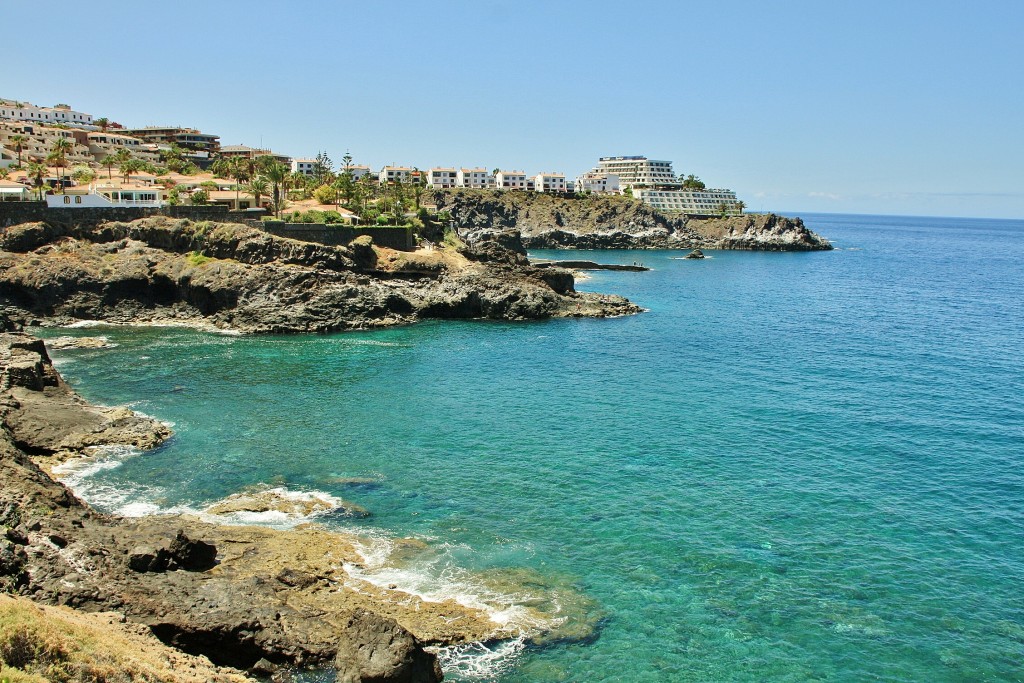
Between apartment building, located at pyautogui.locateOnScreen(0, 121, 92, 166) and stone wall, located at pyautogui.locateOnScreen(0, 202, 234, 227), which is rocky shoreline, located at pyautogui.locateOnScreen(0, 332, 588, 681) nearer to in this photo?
stone wall, located at pyautogui.locateOnScreen(0, 202, 234, 227)

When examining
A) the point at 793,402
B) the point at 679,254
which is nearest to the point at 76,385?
the point at 793,402

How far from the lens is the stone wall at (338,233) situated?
290ft

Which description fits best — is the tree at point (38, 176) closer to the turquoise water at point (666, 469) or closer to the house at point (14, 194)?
the house at point (14, 194)

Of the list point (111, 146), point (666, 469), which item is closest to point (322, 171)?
point (111, 146)

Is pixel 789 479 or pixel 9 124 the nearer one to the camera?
pixel 789 479

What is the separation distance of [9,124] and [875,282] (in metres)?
172

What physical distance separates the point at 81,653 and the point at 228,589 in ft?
24.5

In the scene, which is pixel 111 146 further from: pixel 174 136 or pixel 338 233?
pixel 338 233

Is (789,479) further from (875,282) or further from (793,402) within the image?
(875,282)

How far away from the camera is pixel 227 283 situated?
77.1 metres

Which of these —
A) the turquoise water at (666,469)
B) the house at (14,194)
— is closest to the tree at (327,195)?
the house at (14,194)

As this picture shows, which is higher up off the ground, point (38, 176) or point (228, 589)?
point (38, 176)

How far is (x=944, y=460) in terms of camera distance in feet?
138

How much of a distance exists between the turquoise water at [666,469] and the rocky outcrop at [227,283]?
5.55 metres
